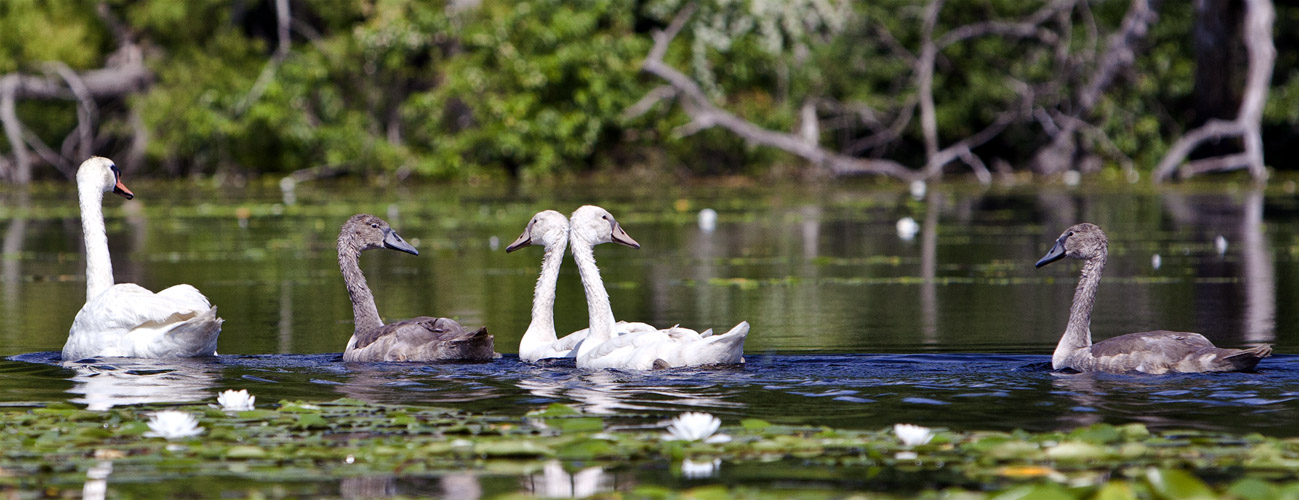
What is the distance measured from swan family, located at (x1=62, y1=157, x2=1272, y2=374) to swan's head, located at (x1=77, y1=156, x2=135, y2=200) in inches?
26.6

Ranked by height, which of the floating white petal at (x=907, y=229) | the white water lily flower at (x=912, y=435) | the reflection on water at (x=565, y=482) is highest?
the floating white petal at (x=907, y=229)

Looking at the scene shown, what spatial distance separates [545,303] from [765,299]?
3.73m

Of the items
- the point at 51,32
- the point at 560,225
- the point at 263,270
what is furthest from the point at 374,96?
the point at 560,225

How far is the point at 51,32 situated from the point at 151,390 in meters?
29.8

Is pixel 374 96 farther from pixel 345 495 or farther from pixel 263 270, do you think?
pixel 345 495

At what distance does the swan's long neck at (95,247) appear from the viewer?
1045cm

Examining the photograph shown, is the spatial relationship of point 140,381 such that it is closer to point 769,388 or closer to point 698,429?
point 769,388

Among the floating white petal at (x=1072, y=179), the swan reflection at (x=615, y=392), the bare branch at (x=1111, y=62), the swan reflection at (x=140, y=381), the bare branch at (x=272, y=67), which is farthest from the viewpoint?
the bare branch at (x=272, y=67)

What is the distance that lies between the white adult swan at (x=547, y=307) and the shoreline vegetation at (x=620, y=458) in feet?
8.18

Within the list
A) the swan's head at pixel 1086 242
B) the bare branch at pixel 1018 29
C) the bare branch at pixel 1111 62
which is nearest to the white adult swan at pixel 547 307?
the swan's head at pixel 1086 242

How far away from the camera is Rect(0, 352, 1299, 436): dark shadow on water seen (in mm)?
7234

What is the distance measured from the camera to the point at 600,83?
34938 millimetres

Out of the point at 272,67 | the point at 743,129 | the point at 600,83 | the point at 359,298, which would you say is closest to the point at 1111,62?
the point at 743,129

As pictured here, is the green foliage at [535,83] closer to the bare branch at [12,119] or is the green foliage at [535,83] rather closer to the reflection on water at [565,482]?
the bare branch at [12,119]
